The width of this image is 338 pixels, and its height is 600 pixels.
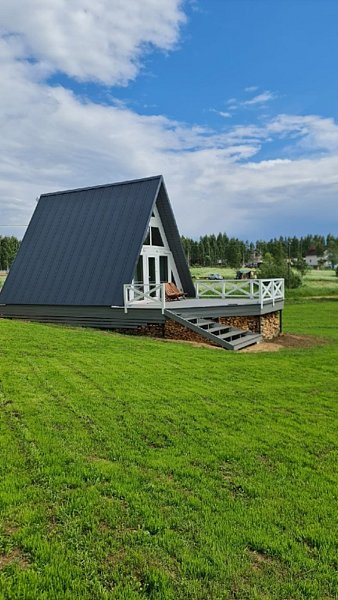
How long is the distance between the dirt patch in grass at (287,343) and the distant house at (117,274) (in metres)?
0.43

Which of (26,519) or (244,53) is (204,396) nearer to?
(26,519)

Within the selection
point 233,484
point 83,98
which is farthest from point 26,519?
point 83,98

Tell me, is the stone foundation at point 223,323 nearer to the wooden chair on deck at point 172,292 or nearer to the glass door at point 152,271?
the wooden chair on deck at point 172,292

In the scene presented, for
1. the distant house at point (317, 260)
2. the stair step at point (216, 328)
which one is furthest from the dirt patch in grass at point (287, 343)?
the distant house at point (317, 260)

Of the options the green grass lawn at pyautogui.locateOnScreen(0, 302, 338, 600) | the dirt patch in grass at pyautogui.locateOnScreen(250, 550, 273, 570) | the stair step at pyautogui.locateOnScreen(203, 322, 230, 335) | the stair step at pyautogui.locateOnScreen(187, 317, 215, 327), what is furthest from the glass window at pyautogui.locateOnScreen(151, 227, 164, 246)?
the dirt patch in grass at pyautogui.locateOnScreen(250, 550, 273, 570)

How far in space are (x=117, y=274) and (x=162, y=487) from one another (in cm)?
1092

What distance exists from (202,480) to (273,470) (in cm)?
82

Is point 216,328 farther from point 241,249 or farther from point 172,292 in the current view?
point 241,249

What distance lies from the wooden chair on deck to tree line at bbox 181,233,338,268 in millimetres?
65445

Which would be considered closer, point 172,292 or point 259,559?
point 259,559

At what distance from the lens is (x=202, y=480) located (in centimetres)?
375

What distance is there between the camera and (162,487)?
357 centimetres

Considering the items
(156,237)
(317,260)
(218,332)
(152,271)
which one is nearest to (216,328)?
(218,332)

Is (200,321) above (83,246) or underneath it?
underneath
